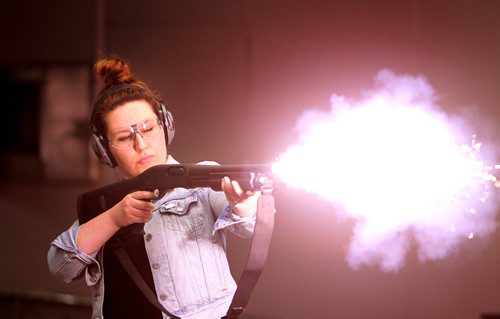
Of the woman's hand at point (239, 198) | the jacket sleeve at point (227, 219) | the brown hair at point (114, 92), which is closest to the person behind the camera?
the woman's hand at point (239, 198)

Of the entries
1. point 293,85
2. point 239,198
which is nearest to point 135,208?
point 239,198

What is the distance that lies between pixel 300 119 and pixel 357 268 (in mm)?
609

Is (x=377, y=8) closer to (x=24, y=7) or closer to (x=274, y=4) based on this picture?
(x=274, y=4)

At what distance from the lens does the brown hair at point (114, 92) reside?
72.7 inches

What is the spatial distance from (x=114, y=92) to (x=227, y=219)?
55cm

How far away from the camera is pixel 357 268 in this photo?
2.19m

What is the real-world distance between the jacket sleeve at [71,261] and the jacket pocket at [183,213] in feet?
0.83

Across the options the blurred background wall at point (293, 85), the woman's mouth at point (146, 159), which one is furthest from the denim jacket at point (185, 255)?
the blurred background wall at point (293, 85)

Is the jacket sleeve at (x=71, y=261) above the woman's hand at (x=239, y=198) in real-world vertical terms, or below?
Answer: below

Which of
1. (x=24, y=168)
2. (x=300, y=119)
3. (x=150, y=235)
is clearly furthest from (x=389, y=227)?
(x=24, y=168)

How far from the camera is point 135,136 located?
1848mm

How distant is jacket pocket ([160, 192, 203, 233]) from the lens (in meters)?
1.80

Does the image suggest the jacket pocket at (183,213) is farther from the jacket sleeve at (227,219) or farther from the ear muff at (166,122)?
the ear muff at (166,122)

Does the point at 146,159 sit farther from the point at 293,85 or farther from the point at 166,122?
the point at 293,85
